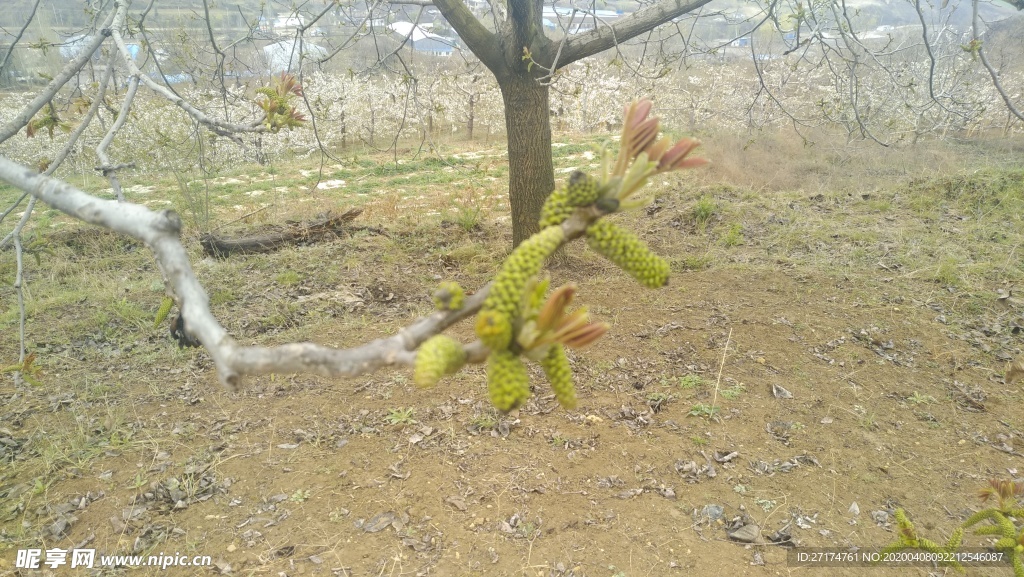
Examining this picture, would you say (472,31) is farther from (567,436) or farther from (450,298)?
(450,298)

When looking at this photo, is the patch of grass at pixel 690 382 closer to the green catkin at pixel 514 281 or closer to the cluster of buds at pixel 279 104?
the cluster of buds at pixel 279 104

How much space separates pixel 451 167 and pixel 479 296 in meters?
11.4

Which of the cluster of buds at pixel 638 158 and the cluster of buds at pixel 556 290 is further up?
the cluster of buds at pixel 638 158

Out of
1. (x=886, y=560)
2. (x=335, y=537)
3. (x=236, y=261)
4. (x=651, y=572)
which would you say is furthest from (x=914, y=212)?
(x=236, y=261)

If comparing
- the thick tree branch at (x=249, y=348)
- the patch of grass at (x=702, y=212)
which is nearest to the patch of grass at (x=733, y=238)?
the patch of grass at (x=702, y=212)

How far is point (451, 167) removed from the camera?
11.7m

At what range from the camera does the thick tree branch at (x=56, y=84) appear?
1479 millimetres

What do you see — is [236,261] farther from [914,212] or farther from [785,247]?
[914,212]

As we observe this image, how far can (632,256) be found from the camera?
2.31ft

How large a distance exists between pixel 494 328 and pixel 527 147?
4170 mm

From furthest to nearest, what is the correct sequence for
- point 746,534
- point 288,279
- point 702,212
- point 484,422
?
point 702,212
point 288,279
point 484,422
point 746,534

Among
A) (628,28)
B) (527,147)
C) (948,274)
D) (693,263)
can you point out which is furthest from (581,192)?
(948,274)

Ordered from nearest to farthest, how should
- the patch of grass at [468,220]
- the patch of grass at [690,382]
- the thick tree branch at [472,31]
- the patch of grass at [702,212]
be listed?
1. the patch of grass at [690,382]
2. the thick tree branch at [472,31]
3. the patch of grass at [702,212]
4. the patch of grass at [468,220]

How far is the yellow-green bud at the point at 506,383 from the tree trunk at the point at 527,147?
406 centimetres
